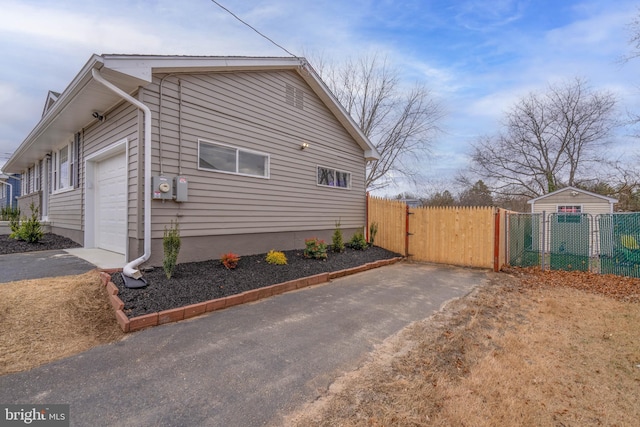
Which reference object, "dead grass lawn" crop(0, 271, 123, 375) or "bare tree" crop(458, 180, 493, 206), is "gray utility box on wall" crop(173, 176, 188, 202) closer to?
"dead grass lawn" crop(0, 271, 123, 375)

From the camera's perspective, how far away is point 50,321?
11.3 feet

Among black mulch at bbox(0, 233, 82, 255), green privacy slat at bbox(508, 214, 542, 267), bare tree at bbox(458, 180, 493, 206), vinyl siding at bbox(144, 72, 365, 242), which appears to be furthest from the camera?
bare tree at bbox(458, 180, 493, 206)

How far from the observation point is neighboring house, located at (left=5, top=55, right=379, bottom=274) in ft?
17.3

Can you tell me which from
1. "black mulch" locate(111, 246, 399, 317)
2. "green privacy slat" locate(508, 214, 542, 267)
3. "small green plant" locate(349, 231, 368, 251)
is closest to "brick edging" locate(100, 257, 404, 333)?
"black mulch" locate(111, 246, 399, 317)

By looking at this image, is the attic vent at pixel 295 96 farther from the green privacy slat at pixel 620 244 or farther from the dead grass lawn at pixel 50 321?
the green privacy slat at pixel 620 244

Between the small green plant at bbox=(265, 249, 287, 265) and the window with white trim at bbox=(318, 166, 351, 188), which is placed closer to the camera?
the small green plant at bbox=(265, 249, 287, 265)

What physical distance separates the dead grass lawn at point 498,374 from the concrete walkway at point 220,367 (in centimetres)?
29

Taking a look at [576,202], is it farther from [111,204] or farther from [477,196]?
[111,204]

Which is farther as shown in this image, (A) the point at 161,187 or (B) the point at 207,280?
(A) the point at 161,187

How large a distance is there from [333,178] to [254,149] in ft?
11.5

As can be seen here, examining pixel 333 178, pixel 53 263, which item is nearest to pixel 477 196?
pixel 333 178

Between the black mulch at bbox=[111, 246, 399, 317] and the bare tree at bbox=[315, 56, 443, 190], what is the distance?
14312 millimetres

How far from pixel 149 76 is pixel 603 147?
28.0 m

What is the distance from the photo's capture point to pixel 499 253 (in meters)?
8.37
